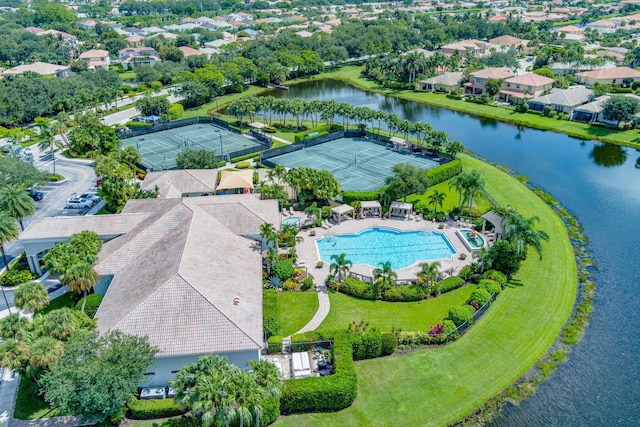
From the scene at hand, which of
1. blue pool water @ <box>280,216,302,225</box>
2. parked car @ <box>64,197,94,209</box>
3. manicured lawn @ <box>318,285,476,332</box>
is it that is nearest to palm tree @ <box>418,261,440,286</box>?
manicured lawn @ <box>318,285,476,332</box>

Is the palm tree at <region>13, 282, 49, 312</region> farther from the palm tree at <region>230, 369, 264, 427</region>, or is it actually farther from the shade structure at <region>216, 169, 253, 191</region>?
the shade structure at <region>216, 169, 253, 191</region>

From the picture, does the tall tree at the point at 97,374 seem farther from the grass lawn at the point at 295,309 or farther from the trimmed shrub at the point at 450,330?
the trimmed shrub at the point at 450,330

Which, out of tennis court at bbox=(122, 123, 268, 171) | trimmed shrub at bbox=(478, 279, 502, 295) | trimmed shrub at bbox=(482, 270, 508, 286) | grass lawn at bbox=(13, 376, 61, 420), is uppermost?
trimmed shrub at bbox=(478, 279, 502, 295)

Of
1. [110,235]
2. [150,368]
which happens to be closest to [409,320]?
[150,368]

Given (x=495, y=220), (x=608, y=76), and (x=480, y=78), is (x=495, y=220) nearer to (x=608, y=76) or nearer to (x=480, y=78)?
(x=480, y=78)

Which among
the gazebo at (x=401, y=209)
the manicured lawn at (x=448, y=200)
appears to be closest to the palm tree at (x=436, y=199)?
the manicured lawn at (x=448, y=200)

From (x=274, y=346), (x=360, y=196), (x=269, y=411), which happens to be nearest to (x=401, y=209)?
(x=360, y=196)
